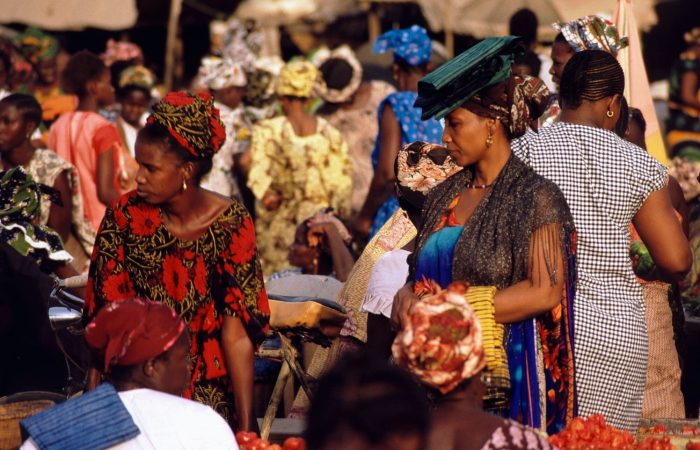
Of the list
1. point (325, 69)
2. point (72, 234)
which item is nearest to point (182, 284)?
point (72, 234)

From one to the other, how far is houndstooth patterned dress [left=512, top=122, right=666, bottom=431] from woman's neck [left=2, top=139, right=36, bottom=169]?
15.4 feet

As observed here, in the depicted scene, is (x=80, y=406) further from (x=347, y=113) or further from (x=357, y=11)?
(x=357, y=11)

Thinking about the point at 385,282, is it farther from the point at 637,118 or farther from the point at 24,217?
the point at 24,217

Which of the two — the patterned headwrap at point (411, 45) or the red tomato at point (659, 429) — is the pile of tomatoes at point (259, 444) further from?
the patterned headwrap at point (411, 45)

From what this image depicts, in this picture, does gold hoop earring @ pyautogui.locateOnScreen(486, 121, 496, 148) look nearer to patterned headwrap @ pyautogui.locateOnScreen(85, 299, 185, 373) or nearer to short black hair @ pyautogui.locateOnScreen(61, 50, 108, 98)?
patterned headwrap @ pyautogui.locateOnScreen(85, 299, 185, 373)

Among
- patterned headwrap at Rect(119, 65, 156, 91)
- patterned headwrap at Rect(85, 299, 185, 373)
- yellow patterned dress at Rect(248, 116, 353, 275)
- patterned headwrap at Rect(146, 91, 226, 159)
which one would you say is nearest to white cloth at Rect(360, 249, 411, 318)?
patterned headwrap at Rect(146, 91, 226, 159)

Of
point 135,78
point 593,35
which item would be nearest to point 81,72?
point 135,78

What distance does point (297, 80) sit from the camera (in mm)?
11359

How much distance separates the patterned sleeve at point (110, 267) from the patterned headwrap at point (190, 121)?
0.35 m

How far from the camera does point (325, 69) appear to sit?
12.2m

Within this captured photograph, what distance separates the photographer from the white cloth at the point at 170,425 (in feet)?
12.6

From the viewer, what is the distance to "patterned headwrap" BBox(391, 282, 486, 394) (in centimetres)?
364

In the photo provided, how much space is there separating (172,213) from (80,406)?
54.0 inches

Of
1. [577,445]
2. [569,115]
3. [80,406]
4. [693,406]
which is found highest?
[569,115]
